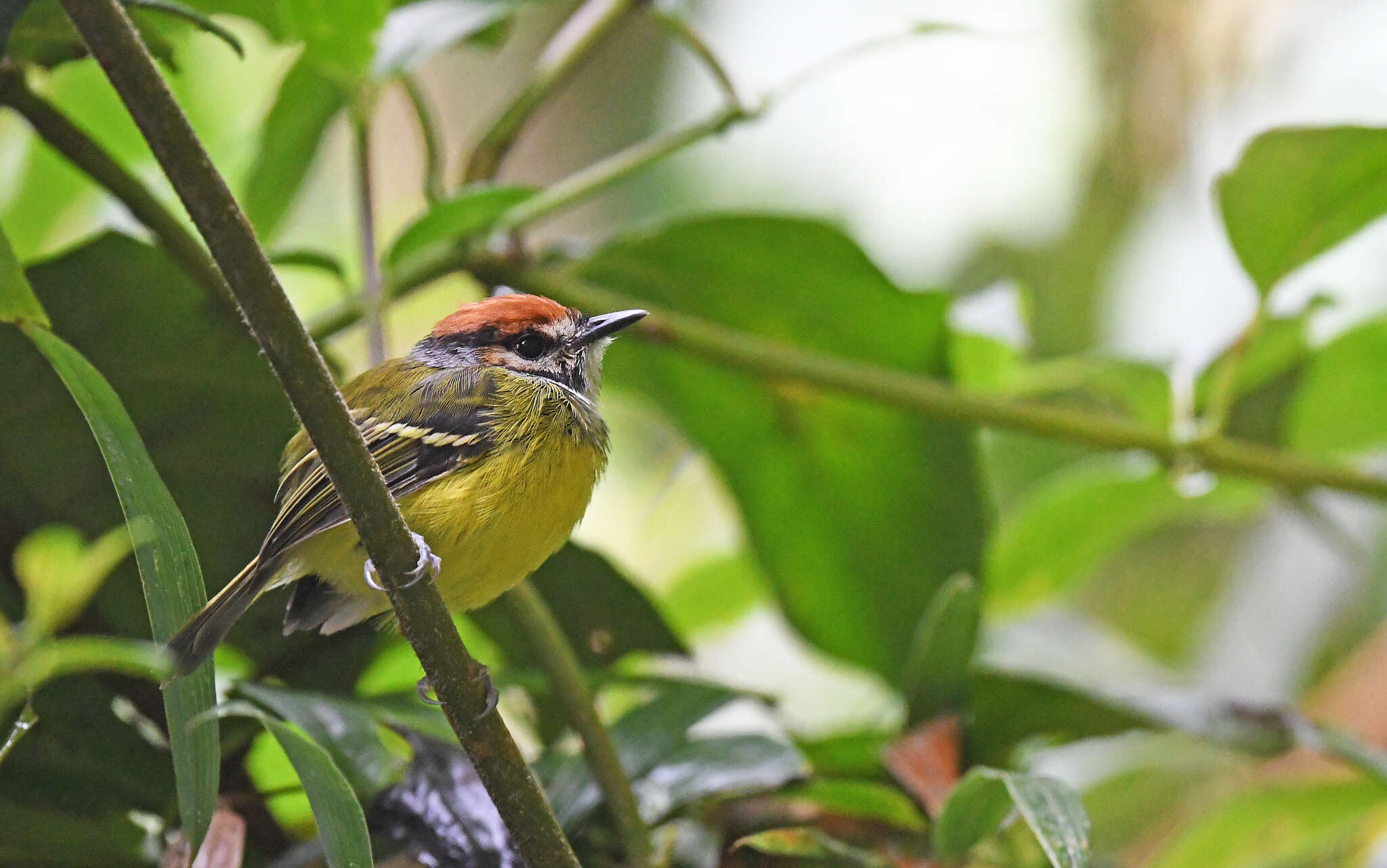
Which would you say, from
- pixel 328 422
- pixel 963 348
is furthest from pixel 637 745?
pixel 963 348

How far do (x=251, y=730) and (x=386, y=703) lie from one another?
0.46 feet

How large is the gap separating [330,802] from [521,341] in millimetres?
721

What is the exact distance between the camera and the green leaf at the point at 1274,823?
1.82m

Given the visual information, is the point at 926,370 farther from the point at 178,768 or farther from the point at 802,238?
the point at 178,768

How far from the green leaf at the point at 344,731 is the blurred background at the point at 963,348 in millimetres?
174

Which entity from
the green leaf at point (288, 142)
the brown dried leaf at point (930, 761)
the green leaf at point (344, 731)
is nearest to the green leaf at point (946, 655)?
the brown dried leaf at point (930, 761)

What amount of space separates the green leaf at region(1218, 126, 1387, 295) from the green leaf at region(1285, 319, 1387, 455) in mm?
361

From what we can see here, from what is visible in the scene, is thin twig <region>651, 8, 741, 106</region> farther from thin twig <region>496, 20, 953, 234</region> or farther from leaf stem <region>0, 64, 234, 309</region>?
leaf stem <region>0, 64, 234, 309</region>

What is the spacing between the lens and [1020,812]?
1.13m

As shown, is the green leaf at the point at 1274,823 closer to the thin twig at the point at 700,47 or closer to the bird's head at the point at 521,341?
the bird's head at the point at 521,341

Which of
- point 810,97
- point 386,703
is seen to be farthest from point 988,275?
point 386,703

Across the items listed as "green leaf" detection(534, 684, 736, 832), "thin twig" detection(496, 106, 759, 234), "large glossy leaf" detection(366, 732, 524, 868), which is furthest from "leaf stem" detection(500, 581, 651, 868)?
"thin twig" detection(496, 106, 759, 234)

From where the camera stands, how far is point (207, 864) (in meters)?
1.02

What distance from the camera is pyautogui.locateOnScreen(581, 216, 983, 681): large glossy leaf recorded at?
1.71 metres
